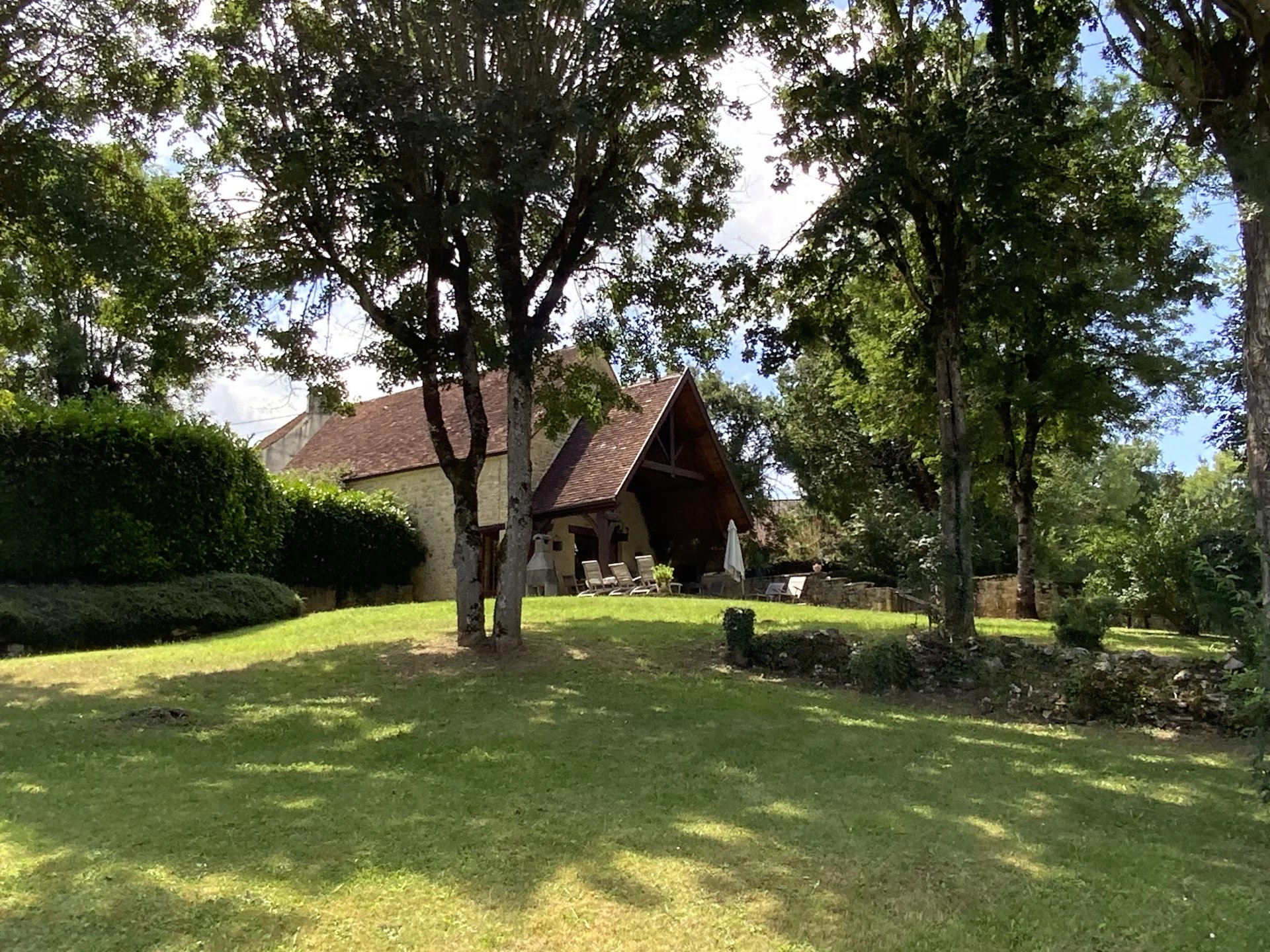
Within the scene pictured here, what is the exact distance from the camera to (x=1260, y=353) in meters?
6.27

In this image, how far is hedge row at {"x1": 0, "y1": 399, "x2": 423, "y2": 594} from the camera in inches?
578

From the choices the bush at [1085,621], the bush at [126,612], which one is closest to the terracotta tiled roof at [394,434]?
the bush at [126,612]

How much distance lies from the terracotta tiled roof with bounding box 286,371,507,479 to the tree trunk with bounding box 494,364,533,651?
11.0 metres

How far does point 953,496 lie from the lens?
1256 centimetres

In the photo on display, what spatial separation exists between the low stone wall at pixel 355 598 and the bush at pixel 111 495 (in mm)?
4016

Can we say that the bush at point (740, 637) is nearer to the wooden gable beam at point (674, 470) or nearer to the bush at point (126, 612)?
the bush at point (126, 612)

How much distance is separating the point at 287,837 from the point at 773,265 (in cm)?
1117

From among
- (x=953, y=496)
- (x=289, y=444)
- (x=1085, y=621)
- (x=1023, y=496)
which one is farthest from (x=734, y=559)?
(x=289, y=444)

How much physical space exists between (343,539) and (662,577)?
320 inches

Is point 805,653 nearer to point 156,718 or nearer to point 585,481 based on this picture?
point 156,718

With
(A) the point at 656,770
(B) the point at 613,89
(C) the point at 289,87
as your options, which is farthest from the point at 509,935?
(C) the point at 289,87

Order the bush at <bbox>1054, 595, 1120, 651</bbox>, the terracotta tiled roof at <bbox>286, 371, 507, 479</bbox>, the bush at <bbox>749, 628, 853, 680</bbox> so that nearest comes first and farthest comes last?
1. the bush at <bbox>749, 628, 853, 680</bbox>
2. the bush at <bbox>1054, 595, 1120, 651</bbox>
3. the terracotta tiled roof at <bbox>286, 371, 507, 479</bbox>

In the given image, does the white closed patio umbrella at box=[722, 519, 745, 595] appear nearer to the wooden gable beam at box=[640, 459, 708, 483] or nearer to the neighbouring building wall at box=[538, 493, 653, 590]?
the wooden gable beam at box=[640, 459, 708, 483]

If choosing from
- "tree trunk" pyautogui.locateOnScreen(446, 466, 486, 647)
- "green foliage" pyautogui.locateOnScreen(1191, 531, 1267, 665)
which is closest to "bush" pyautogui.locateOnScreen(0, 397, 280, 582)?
"tree trunk" pyautogui.locateOnScreen(446, 466, 486, 647)
